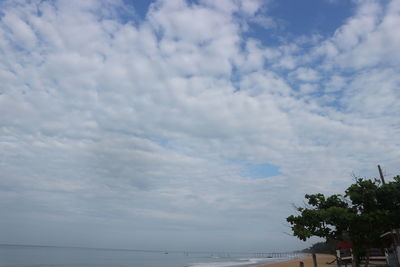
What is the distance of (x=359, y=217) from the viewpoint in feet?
46.6

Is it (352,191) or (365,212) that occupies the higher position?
(352,191)

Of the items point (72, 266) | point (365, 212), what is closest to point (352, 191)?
point (365, 212)

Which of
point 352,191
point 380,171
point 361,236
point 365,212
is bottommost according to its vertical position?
point 361,236

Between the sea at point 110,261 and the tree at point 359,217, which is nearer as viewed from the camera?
the tree at point 359,217

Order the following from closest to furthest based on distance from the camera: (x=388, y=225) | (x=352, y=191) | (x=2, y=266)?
(x=388, y=225) < (x=352, y=191) < (x=2, y=266)

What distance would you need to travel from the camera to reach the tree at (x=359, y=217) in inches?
557

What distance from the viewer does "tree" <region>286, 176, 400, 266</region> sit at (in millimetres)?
14156

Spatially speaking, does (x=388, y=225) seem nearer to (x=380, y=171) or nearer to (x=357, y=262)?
(x=357, y=262)

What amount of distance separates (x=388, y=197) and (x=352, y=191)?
58.7 inches

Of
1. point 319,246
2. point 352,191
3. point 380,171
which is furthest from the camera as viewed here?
point 319,246

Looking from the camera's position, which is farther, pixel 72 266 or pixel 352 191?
pixel 72 266

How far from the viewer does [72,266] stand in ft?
181

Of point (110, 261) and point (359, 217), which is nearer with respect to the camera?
point (359, 217)

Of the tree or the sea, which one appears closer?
the tree
